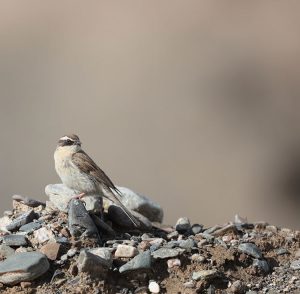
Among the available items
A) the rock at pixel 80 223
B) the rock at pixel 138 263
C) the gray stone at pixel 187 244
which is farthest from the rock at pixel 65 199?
the rock at pixel 138 263

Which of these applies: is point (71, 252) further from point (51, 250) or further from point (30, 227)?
point (30, 227)

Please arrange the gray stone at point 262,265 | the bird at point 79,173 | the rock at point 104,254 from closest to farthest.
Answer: the rock at point 104,254, the gray stone at point 262,265, the bird at point 79,173

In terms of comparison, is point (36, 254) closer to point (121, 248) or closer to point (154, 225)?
point (121, 248)

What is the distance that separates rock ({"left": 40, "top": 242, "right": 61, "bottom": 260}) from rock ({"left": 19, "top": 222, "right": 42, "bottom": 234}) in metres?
0.55

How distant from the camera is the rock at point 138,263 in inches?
312

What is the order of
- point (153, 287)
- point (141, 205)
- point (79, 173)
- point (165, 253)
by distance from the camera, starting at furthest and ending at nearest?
1. point (141, 205)
2. point (79, 173)
3. point (165, 253)
4. point (153, 287)

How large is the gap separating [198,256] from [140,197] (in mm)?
2121

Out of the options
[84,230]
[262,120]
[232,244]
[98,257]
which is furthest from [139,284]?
[262,120]

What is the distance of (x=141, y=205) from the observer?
1031cm

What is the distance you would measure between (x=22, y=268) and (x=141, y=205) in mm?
2959

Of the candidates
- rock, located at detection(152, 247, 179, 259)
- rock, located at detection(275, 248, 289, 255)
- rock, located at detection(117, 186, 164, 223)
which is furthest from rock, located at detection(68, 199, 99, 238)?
rock, located at detection(275, 248, 289, 255)

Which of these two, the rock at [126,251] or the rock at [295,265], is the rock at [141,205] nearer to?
the rock at [126,251]

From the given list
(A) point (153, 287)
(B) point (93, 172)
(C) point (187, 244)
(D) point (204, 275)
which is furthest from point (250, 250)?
(B) point (93, 172)

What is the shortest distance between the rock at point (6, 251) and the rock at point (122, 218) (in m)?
1.67
